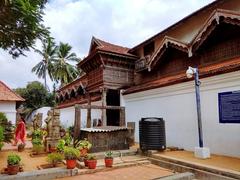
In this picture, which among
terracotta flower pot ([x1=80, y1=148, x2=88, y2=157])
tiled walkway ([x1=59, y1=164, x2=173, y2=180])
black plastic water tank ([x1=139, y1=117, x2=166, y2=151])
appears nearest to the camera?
tiled walkway ([x1=59, y1=164, x2=173, y2=180])

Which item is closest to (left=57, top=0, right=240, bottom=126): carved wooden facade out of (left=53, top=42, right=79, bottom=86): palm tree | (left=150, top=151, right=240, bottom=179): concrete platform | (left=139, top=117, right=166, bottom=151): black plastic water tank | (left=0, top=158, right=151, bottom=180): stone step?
(left=139, top=117, right=166, bottom=151): black plastic water tank

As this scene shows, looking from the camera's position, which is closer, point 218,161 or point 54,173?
point 54,173

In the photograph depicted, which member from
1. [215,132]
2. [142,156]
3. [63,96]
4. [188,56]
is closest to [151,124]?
[142,156]

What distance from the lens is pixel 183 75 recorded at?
38.5ft

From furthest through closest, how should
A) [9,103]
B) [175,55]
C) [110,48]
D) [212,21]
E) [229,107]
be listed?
[9,103], [110,48], [175,55], [212,21], [229,107]

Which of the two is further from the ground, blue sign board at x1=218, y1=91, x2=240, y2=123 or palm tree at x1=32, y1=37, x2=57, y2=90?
palm tree at x1=32, y1=37, x2=57, y2=90

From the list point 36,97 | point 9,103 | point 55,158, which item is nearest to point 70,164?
point 55,158

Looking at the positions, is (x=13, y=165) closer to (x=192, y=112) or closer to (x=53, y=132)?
(x=53, y=132)

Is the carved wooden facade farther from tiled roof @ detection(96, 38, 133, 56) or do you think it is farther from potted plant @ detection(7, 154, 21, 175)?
potted plant @ detection(7, 154, 21, 175)

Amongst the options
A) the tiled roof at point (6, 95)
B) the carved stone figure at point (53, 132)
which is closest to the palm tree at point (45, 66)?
the tiled roof at point (6, 95)

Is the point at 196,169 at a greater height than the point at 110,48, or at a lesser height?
lesser

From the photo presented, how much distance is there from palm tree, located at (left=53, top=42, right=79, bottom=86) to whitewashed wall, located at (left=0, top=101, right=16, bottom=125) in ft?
57.3

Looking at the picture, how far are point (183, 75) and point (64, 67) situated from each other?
30.8 metres

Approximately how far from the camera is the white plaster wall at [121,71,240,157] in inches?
340
